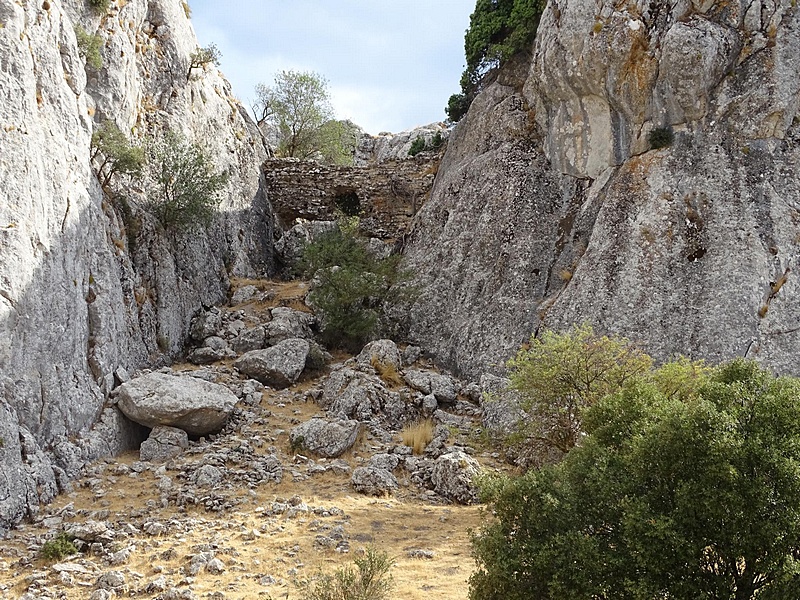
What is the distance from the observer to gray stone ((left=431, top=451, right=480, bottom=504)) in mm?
10945

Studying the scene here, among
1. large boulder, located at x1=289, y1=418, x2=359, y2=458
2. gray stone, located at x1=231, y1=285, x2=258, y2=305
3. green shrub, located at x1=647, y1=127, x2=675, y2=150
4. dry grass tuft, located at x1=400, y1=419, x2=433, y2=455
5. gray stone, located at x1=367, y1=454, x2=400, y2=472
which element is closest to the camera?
gray stone, located at x1=367, y1=454, x2=400, y2=472

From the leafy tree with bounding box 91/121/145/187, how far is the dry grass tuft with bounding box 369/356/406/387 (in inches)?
279

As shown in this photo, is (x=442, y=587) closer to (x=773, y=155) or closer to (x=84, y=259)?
(x=84, y=259)

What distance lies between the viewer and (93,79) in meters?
14.9

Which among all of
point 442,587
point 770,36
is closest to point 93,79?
point 442,587

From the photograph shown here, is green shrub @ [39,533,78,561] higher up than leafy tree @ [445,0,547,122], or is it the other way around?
leafy tree @ [445,0,547,122]

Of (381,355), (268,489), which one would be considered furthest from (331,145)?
(268,489)

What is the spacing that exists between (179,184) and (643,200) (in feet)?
37.3

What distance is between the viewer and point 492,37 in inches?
850

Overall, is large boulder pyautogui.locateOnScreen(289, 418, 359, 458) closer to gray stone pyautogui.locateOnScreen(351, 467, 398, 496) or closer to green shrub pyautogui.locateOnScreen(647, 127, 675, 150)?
gray stone pyautogui.locateOnScreen(351, 467, 398, 496)

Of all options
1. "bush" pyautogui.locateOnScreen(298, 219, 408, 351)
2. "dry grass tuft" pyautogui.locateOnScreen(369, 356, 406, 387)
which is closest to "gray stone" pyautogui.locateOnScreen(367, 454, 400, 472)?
"dry grass tuft" pyautogui.locateOnScreen(369, 356, 406, 387)

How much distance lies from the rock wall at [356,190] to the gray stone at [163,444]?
13056 mm

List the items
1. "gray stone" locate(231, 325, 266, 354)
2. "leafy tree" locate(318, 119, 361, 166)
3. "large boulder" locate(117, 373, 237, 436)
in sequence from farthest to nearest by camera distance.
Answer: "leafy tree" locate(318, 119, 361, 166) → "gray stone" locate(231, 325, 266, 354) → "large boulder" locate(117, 373, 237, 436)

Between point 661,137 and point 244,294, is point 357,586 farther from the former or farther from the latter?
point 244,294
